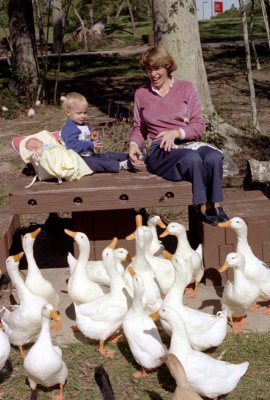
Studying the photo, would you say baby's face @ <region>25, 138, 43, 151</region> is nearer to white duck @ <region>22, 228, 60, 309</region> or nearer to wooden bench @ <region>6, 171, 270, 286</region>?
wooden bench @ <region>6, 171, 270, 286</region>

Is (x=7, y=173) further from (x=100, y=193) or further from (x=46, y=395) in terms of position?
(x=46, y=395)

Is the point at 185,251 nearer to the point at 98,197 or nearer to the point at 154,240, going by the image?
the point at 154,240

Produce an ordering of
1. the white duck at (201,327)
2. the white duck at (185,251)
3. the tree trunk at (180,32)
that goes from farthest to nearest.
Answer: the tree trunk at (180,32) → the white duck at (185,251) → the white duck at (201,327)

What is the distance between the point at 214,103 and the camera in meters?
12.2

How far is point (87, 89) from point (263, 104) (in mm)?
A: 4427

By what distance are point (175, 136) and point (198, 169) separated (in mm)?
381

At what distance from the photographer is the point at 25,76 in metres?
12.5

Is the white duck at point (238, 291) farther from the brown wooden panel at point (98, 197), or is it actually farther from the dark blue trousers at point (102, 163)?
the dark blue trousers at point (102, 163)

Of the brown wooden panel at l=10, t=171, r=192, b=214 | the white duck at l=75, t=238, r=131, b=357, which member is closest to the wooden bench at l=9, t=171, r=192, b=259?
the brown wooden panel at l=10, t=171, r=192, b=214

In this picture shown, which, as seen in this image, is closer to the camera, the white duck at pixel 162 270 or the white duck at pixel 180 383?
the white duck at pixel 180 383

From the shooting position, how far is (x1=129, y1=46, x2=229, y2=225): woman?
538 cm

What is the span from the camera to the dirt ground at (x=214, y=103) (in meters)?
9.26

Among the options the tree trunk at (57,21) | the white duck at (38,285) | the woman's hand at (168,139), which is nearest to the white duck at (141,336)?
the white duck at (38,285)

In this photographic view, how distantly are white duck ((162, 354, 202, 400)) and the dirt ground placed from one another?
5024 mm
